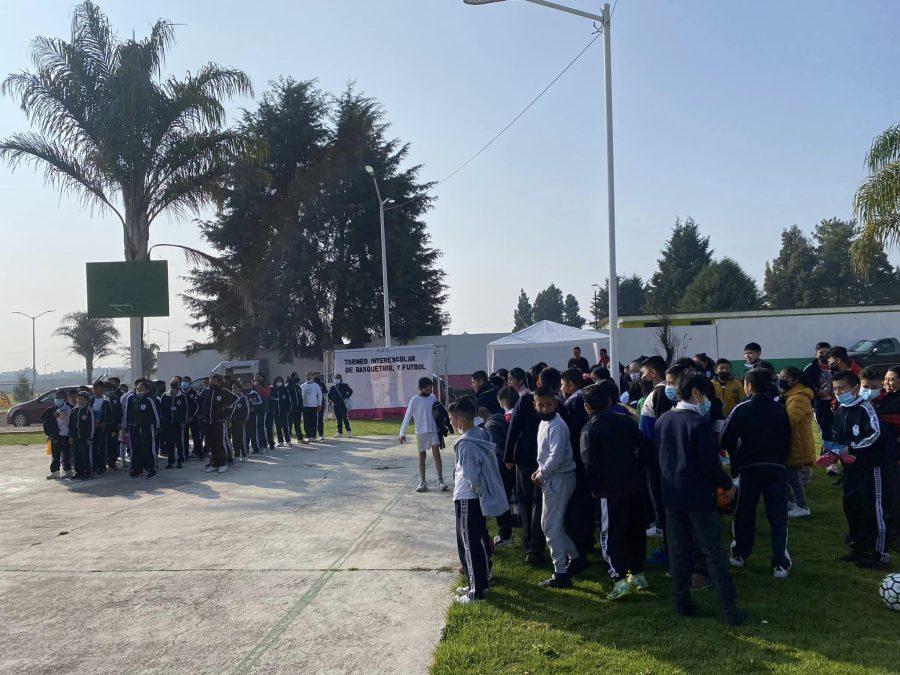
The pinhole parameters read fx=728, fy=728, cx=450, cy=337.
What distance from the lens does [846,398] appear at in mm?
6809

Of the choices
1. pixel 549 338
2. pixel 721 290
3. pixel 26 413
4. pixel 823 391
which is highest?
pixel 721 290

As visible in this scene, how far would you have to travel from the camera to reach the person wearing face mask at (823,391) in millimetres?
10609

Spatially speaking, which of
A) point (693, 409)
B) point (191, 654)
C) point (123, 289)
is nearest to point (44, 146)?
point (123, 289)

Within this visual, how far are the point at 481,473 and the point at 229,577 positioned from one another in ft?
9.46

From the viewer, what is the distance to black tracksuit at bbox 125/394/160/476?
564 inches

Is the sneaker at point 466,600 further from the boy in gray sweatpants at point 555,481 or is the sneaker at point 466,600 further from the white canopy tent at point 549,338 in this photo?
the white canopy tent at point 549,338

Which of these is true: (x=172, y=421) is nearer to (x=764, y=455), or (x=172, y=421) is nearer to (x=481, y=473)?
(x=481, y=473)

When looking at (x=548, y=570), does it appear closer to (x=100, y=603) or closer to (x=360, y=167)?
(x=100, y=603)

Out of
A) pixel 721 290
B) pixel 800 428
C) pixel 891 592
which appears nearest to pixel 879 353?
pixel 800 428

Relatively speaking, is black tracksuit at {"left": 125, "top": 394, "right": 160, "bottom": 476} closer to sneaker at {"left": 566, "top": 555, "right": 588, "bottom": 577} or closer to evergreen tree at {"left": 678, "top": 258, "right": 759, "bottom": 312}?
sneaker at {"left": 566, "top": 555, "right": 588, "bottom": 577}

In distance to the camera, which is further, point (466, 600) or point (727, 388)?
point (727, 388)

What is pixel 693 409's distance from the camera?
18.1ft

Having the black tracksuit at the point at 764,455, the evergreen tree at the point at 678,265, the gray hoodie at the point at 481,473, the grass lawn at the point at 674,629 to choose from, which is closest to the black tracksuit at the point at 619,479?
the grass lawn at the point at 674,629

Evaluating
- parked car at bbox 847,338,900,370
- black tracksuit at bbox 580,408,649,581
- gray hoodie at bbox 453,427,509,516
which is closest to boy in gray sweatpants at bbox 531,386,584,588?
black tracksuit at bbox 580,408,649,581
